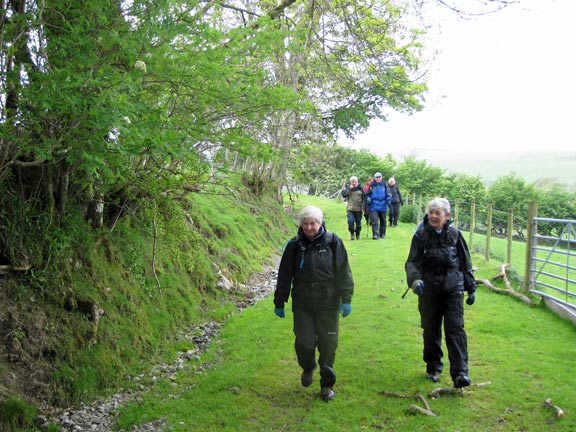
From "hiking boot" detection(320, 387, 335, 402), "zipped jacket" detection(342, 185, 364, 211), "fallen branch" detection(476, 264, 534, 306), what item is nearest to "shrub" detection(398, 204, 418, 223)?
"zipped jacket" detection(342, 185, 364, 211)

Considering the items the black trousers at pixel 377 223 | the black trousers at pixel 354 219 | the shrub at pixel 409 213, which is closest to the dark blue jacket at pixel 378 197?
the black trousers at pixel 377 223

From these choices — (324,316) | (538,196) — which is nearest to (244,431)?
(324,316)

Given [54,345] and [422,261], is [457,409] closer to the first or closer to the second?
[422,261]

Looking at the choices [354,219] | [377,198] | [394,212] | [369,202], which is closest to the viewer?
[377,198]

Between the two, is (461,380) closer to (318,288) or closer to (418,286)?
(418,286)

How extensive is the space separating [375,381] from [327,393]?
0.74 m

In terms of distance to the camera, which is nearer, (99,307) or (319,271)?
(319,271)

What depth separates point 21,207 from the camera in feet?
19.2

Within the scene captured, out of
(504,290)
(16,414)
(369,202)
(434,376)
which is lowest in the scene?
(16,414)

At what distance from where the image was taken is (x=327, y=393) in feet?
17.7

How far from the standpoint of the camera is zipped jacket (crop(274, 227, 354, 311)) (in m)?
5.39

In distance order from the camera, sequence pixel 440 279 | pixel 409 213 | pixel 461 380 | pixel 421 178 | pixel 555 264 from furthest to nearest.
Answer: pixel 421 178 < pixel 409 213 < pixel 555 264 < pixel 440 279 < pixel 461 380

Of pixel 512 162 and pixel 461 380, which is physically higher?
pixel 512 162

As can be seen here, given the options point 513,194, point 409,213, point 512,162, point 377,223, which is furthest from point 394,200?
point 512,162
